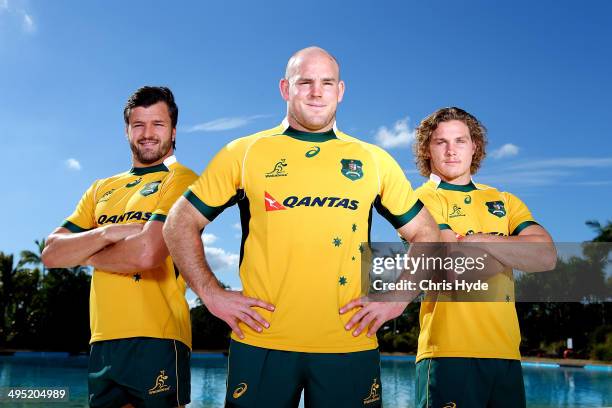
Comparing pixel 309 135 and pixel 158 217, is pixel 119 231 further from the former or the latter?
pixel 309 135

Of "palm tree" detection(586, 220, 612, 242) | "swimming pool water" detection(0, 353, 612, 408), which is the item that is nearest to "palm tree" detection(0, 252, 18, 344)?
"swimming pool water" detection(0, 353, 612, 408)

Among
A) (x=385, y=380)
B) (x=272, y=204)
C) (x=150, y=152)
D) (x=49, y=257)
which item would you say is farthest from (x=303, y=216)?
(x=385, y=380)

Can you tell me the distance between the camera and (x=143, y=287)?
395 centimetres

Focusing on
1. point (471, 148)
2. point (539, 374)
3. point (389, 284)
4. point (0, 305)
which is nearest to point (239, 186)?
point (389, 284)

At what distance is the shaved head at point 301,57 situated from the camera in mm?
3330

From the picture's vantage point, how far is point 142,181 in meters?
4.27

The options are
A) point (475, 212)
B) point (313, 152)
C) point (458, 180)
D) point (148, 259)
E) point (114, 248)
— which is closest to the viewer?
point (313, 152)

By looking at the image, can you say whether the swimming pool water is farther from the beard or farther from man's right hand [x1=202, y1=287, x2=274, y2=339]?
man's right hand [x1=202, y1=287, x2=274, y2=339]

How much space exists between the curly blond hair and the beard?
191cm

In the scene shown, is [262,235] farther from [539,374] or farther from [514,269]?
[539,374]

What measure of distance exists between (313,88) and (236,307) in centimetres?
117

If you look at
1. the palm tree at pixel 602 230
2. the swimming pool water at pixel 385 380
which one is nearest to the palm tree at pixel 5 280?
the swimming pool water at pixel 385 380

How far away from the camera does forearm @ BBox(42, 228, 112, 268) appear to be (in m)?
3.95

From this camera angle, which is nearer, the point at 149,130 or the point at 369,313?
the point at 369,313
